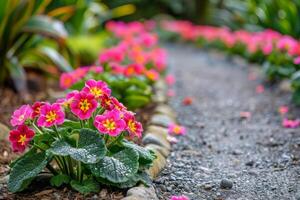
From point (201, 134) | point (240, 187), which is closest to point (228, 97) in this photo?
point (201, 134)

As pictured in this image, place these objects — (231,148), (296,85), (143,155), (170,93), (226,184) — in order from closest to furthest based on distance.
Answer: (143,155)
(226,184)
(231,148)
(296,85)
(170,93)

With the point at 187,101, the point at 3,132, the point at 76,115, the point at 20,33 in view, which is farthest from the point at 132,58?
the point at 76,115

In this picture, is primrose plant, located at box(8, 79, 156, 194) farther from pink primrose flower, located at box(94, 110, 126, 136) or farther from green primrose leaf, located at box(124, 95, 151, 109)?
green primrose leaf, located at box(124, 95, 151, 109)

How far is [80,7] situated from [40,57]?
1381mm

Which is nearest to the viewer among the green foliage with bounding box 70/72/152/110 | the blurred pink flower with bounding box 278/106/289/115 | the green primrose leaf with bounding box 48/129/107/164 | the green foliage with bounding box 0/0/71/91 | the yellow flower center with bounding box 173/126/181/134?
the green primrose leaf with bounding box 48/129/107/164

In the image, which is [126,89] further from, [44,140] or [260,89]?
[260,89]

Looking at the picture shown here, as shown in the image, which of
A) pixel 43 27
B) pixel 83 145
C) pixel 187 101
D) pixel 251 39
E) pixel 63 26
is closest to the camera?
pixel 83 145

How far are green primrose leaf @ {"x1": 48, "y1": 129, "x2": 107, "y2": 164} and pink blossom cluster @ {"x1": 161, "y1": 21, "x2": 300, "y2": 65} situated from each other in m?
1.90

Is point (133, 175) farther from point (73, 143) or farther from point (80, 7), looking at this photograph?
point (80, 7)

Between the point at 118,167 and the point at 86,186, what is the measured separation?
5.9 inches

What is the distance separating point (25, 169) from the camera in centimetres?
193

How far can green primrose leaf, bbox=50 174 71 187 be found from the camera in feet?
6.42

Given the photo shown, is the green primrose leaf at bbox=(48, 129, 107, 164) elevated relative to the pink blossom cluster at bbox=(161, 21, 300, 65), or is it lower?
elevated

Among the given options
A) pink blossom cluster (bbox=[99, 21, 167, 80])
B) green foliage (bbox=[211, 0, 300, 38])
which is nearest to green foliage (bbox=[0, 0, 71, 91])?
pink blossom cluster (bbox=[99, 21, 167, 80])
